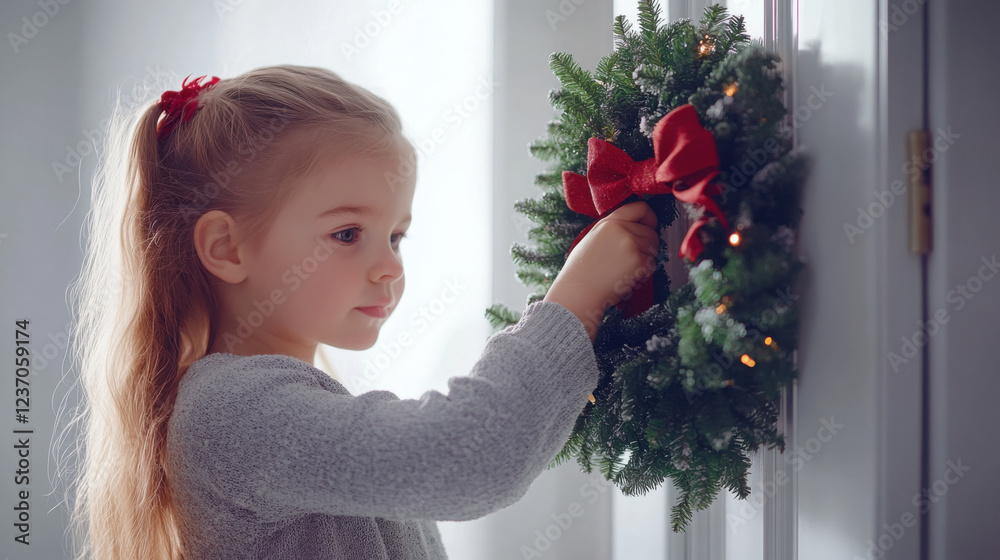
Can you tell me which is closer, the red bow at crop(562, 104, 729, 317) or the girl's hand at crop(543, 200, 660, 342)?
the red bow at crop(562, 104, 729, 317)

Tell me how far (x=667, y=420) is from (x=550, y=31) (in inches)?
35.1

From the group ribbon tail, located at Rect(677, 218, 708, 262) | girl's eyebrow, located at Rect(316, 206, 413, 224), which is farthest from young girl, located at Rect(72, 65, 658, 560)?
ribbon tail, located at Rect(677, 218, 708, 262)

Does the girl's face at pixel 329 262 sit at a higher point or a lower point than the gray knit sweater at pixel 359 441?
higher

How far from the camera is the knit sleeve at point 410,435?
0.60 metres

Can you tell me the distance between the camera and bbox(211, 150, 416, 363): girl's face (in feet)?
2.53

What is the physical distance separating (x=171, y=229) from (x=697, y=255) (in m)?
0.69

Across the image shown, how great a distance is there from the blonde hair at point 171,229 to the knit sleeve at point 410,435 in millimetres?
192

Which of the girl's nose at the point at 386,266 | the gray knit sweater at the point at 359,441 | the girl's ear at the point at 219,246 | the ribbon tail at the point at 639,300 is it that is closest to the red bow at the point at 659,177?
the ribbon tail at the point at 639,300

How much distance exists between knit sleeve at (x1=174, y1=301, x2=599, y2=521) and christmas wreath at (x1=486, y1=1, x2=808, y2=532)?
8cm

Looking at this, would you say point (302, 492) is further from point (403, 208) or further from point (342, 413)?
point (403, 208)

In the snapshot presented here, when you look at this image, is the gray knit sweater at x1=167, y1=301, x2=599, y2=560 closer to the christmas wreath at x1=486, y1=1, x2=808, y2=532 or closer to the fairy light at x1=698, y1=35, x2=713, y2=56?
the christmas wreath at x1=486, y1=1, x2=808, y2=532

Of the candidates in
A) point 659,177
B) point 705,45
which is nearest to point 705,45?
point 705,45

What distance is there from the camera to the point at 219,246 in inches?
31.6

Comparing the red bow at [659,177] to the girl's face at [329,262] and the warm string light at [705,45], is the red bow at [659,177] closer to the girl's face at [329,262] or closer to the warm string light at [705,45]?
the warm string light at [705,45]
